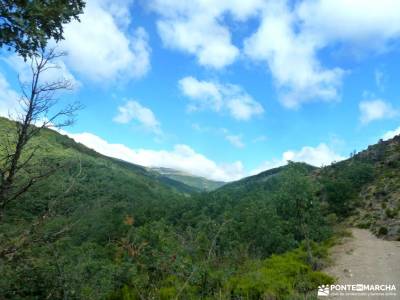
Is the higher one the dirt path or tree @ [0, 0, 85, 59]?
tree @ [0, 0, 85, 59]

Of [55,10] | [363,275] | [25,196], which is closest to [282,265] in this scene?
[363,275]

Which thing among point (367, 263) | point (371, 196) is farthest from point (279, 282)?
point (371, 196)

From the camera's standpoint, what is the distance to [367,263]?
16375 mm

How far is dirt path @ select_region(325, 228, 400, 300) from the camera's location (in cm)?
1348

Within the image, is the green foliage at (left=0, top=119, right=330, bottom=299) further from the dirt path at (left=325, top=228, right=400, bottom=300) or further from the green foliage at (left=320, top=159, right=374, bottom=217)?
the green foliage at (left=320, top=159, right=374, bottom=217)

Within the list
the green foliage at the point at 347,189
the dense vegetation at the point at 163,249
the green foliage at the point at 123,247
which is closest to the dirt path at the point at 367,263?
the dense vegetation at the point at 163,249

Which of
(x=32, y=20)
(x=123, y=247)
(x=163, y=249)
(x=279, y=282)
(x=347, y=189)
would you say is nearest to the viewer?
(x=32, y=20)

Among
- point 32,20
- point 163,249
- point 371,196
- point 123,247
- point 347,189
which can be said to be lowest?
point 123,247

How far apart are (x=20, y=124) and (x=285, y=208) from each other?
16.8 m

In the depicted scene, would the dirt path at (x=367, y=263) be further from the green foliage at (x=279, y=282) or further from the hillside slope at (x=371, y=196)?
the hillside slope at (x=371, y=196)

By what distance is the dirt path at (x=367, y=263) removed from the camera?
13.5 meters

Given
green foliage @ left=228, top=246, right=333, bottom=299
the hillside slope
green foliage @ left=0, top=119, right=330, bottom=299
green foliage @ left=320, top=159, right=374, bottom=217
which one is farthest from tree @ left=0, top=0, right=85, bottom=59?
green foliage @ left=320, top=159, right=374, bottom=217

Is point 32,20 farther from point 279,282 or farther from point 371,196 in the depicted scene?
→ point 371,196

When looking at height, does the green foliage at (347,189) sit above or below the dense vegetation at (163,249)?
above
